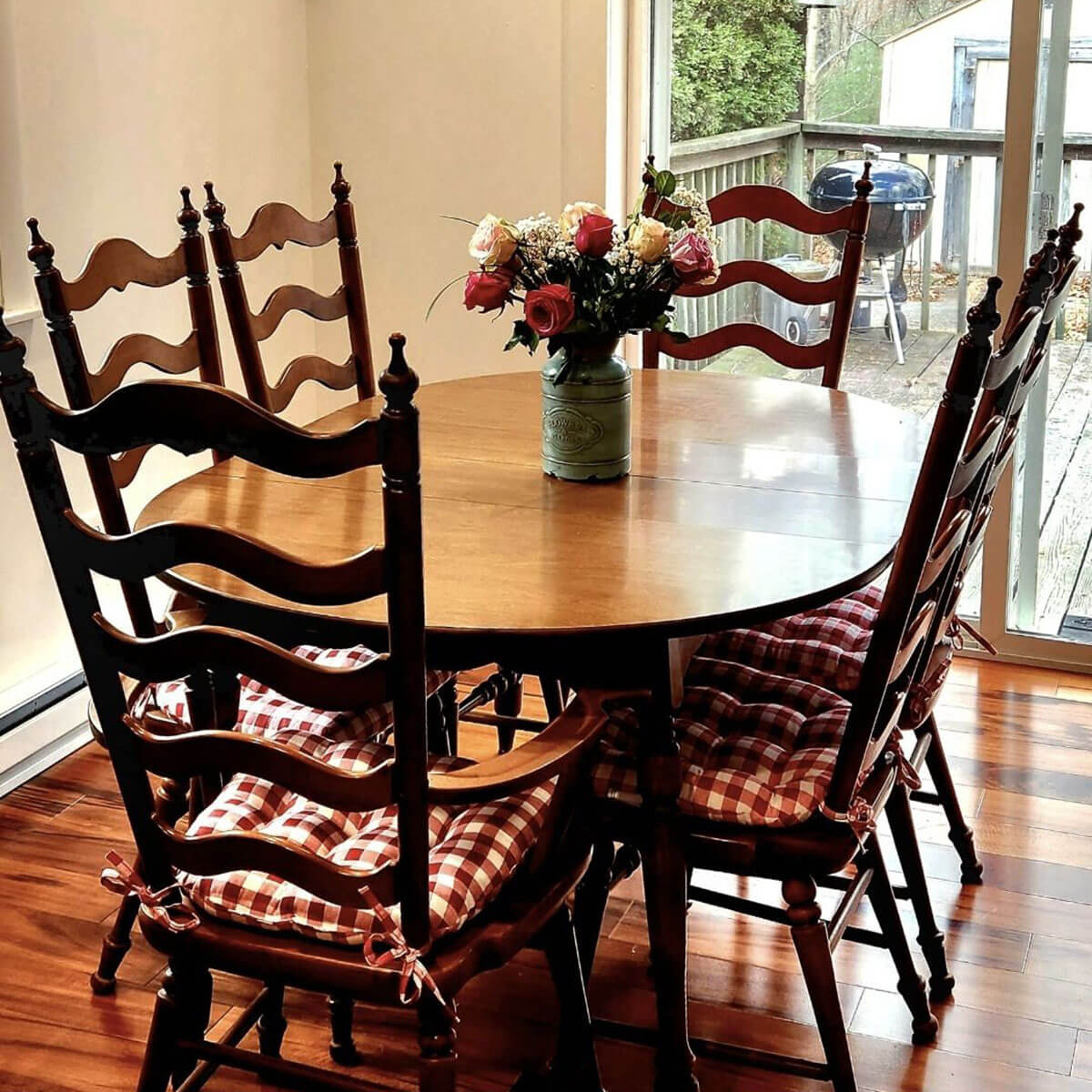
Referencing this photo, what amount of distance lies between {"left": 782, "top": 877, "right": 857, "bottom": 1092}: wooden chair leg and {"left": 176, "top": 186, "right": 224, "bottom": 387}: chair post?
4.22 feet

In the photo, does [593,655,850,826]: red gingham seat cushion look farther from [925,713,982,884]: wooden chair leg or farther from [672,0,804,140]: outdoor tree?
[672,0,804,140]: outdoor tree

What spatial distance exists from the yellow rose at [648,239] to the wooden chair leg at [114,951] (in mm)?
1237

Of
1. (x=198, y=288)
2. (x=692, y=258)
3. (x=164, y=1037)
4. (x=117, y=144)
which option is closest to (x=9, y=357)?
(x=164, y=1037)

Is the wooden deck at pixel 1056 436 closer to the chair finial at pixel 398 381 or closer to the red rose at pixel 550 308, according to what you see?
the red rose at pixel 550 308

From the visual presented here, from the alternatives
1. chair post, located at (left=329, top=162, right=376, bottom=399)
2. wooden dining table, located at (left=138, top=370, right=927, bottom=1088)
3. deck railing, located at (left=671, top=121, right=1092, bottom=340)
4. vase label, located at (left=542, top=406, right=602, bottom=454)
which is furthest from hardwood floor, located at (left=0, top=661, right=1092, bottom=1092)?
deck railing, located at (left=671, top=121, right=1092, bottom=340)

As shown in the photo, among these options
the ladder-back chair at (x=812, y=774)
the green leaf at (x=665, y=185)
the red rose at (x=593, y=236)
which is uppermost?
the green leaf at (x=665, y=185)

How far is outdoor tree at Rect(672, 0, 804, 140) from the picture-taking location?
355 centimetres

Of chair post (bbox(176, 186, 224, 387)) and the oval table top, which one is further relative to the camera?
chair post (bbox(176, 186, 224, 387))

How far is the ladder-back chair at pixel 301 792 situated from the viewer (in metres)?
1.35

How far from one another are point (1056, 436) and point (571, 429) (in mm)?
1765

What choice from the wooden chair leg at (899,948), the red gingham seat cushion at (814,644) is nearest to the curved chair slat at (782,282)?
the red gingham seat cushion at (814,644)

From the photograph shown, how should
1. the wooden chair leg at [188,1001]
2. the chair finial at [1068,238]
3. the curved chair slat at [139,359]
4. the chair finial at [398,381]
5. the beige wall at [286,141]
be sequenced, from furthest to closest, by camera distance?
the beige wall at [286,141] → the curved chair slat at [139,359] → the chair finial at [1068,238] → the wooden chair leg at [188,1001] → the chair finial at [398,381]

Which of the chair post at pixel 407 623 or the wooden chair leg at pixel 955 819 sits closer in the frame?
the chair post at pixel 407 623

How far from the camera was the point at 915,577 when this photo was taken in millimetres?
1712
